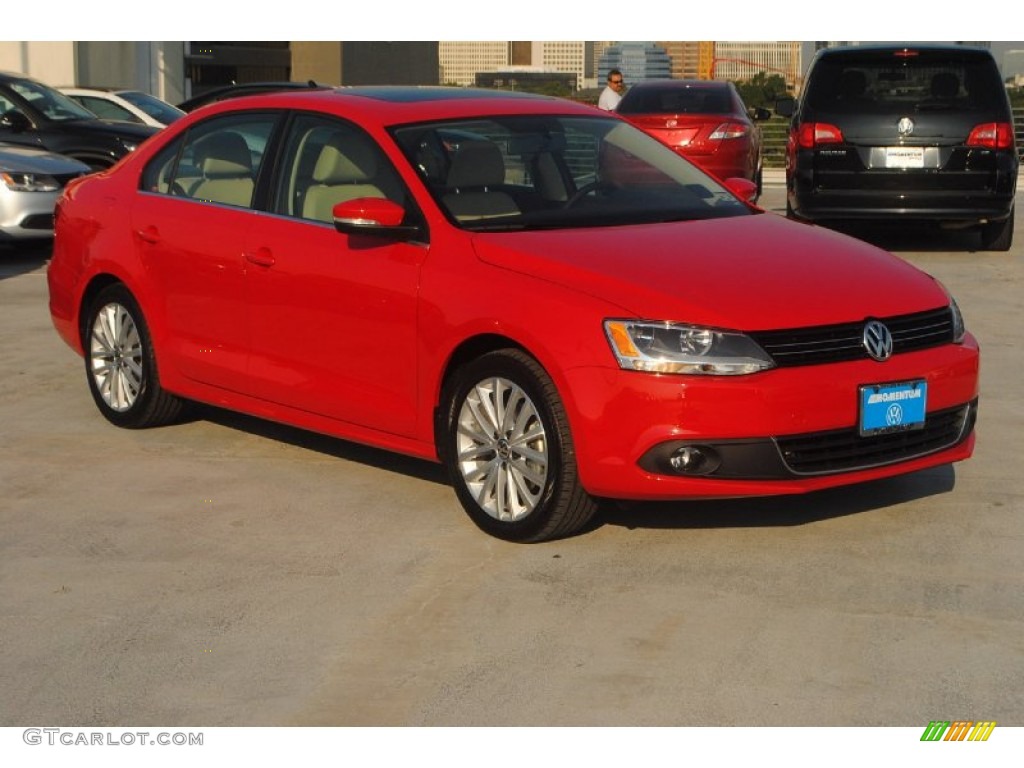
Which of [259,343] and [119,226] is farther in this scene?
[119,226]

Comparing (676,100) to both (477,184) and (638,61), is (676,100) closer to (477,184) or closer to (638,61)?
(477,184)

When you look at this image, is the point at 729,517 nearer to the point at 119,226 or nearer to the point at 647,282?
the point at 647,282

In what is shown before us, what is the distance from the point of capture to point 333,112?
696 cm

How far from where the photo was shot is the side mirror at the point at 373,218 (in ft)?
20.6

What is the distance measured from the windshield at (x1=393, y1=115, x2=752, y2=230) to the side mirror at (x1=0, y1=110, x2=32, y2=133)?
10527 mm

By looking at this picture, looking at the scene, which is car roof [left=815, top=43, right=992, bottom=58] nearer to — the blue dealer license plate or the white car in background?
the blue dealer license plate

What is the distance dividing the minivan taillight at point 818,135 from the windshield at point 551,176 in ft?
22.9

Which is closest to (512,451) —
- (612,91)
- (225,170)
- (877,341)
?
(877,341)

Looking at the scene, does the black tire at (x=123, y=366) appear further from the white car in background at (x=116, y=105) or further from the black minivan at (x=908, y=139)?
the white car in background at (x=116, y=105)

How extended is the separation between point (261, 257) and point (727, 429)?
Result: 7.36ft

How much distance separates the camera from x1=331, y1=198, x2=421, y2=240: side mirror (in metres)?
6.28

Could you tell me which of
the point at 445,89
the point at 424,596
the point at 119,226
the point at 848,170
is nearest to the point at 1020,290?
the point at 848,170

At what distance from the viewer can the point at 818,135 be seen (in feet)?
46.2

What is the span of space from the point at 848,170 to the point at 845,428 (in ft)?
28.4
